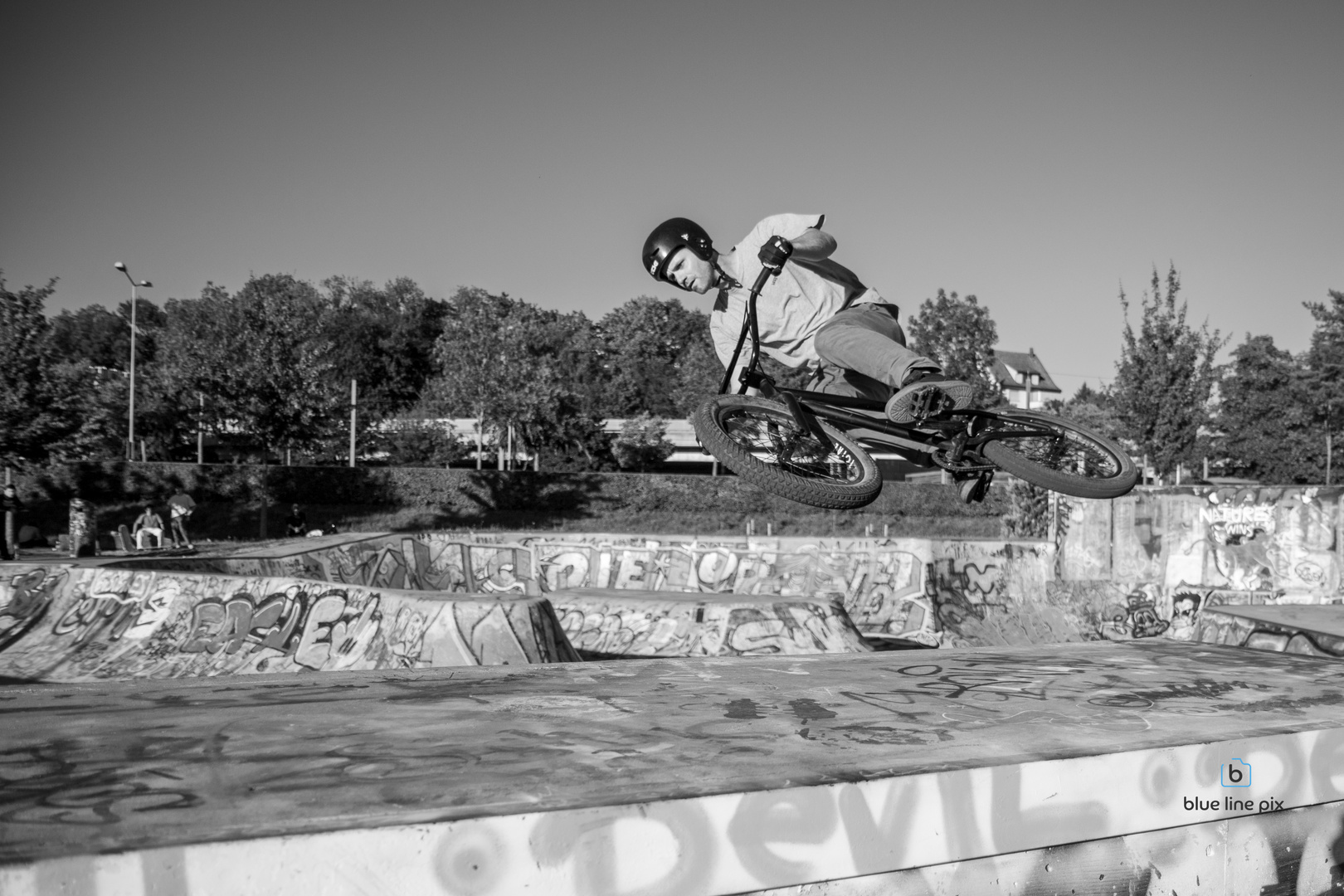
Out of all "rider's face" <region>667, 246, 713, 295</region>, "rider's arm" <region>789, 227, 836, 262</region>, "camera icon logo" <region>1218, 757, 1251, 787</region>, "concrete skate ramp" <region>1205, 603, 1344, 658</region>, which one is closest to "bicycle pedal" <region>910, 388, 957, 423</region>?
"rider's arm" <region>789, 227, 836, 262</region>

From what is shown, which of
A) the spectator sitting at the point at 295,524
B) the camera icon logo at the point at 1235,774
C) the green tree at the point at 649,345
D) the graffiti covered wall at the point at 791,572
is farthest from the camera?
the green tree at the point at 649,345

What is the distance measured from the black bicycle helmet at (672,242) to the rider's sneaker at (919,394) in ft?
4.58

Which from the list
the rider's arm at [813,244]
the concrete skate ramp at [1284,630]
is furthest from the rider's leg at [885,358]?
the concrete skate ramp at [1284,630]

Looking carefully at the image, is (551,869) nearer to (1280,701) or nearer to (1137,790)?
(1137,790)

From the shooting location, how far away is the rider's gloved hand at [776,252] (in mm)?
5242

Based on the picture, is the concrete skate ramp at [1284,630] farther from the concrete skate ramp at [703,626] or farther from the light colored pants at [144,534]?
the light colored pants at [144,534]

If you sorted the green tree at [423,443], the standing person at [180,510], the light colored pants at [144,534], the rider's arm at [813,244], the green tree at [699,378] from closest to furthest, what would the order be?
1. the rider's arm at [813,244]
2. the light colored pants at [144,534]
3. the standing person at [180,510]
4. the green tree at [699,378]
5. the green tree at [423,443]

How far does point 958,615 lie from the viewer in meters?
15.9

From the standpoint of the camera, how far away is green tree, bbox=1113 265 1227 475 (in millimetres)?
22531

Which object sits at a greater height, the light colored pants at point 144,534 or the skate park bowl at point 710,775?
the skate park bowl at point 710,775

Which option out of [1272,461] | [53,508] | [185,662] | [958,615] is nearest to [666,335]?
[1272,461]

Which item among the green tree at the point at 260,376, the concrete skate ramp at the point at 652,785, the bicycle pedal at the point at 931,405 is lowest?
the concrete skate ramp at the point at 652,785

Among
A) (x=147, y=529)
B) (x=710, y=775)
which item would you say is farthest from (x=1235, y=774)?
(x=147, y=529)

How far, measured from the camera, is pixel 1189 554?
16641 mm
